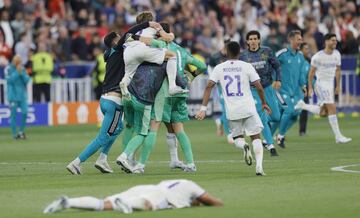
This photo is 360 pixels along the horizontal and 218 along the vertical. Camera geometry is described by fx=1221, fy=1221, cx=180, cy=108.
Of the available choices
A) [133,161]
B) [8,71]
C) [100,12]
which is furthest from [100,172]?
[100,12]

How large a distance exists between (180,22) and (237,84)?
23.2m

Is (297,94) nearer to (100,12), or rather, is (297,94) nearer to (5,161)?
(5,161)

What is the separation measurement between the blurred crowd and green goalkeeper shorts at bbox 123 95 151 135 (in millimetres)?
16456

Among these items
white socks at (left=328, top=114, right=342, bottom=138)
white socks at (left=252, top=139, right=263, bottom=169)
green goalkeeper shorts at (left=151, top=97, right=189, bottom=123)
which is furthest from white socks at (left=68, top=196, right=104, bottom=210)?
white socks at (left=328, top=114, right=342, bottom=138)

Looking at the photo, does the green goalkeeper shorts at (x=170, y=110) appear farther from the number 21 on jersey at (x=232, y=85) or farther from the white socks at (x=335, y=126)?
the white socks at (x=335, y=126)

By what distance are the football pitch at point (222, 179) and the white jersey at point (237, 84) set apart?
96 centimetres

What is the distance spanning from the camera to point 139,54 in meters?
18.7

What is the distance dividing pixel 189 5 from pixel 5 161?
20389 millimetres

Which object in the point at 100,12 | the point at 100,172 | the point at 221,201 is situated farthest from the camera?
the point at 100,12

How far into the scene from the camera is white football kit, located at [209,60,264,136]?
1828 cm

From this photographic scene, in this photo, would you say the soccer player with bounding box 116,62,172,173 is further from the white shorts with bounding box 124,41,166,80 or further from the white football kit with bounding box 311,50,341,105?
the white football kit with bounding box 311,50,341,105

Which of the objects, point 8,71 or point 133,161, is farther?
point 8,71

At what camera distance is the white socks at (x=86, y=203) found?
42.7 feet

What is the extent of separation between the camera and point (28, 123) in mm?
37250
